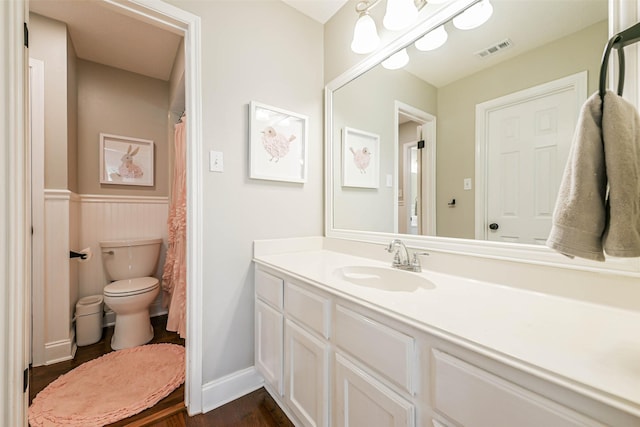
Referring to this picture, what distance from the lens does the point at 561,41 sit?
0.82m

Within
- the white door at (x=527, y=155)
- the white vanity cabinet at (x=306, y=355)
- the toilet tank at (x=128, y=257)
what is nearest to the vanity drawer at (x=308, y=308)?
the white vanity cabinet at (x=306, y=355)

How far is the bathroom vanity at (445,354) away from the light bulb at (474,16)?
104 centimetres

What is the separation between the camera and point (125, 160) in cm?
240

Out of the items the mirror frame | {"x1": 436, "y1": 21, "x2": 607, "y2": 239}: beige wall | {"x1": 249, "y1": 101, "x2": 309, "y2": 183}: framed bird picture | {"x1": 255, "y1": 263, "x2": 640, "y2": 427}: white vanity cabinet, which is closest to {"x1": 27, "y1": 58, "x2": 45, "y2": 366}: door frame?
{"x1": 249, "y1": 101, "x2": 309, "y2": 183}: framed bird picture

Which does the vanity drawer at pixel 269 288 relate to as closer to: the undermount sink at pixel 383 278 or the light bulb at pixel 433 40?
the undermount sink at pixel 383 278

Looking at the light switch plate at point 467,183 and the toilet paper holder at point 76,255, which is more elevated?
the light switch plate at point 467,183

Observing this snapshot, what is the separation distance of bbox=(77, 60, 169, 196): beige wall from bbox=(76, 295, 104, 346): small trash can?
973mm

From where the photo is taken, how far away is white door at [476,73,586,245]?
82 cm

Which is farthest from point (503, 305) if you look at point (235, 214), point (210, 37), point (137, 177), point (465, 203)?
point (137, 177)

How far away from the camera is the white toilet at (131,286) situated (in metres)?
1.89

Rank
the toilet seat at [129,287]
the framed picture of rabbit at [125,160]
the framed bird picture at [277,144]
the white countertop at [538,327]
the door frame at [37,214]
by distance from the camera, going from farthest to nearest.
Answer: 1. the framed picture of rabbit at [125,160]
2. the toilet seat at [129,287]
3. the door frame at [37,214]
4. the framed bird picture at [277,144]
5. the white countertop at [538,327]

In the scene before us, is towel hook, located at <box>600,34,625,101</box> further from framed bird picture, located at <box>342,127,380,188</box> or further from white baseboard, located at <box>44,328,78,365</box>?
white baseboard, located at <box>44,328,78,365</box>

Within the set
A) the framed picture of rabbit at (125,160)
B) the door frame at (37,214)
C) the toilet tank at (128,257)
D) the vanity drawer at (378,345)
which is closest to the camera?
the vanity drawer at (378,345)

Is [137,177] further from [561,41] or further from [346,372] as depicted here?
[561,41]
